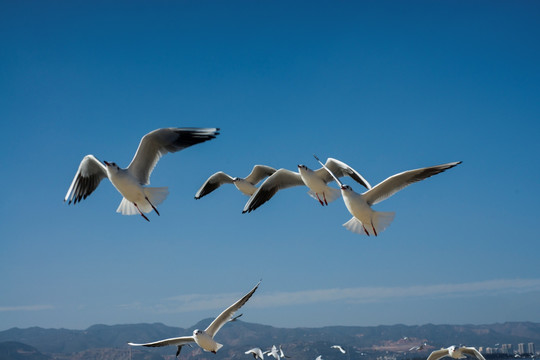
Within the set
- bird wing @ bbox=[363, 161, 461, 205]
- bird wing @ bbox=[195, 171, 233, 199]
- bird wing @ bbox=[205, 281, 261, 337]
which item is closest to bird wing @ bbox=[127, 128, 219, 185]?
bird wing @ bbox=[205, 281, 261, 337]

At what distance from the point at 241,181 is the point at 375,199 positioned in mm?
4800

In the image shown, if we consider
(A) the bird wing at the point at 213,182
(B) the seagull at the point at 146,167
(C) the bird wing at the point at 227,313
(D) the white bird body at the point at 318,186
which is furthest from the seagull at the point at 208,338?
(A) the bird wing at the point at 213,182

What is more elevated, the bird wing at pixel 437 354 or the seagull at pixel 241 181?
the seagull at pixel 241 181

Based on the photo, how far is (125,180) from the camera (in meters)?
10.0

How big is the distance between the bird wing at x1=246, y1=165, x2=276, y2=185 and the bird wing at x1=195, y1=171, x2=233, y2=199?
471 millimetres

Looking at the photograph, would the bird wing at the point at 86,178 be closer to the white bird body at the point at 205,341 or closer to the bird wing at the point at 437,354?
the white bird body at the point at 205,341

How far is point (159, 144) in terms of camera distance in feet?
33.9

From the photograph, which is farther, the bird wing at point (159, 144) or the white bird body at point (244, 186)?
the white bird body at point (244, 186)

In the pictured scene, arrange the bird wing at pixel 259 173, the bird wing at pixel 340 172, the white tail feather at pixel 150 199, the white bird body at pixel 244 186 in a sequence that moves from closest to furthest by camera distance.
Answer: the white tail feather at pixel 150 199, the bird wing at pixel 340 172, the white bird body at pixel 244 186, the bird wing at pixel 259 173

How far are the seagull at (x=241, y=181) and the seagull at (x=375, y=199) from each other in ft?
14.7

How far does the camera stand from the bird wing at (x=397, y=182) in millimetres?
8695

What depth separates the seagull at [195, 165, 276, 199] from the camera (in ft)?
45.2

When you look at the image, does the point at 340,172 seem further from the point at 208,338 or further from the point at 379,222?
the point at 208,338

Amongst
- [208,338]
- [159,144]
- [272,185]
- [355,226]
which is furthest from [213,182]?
[355,226]
